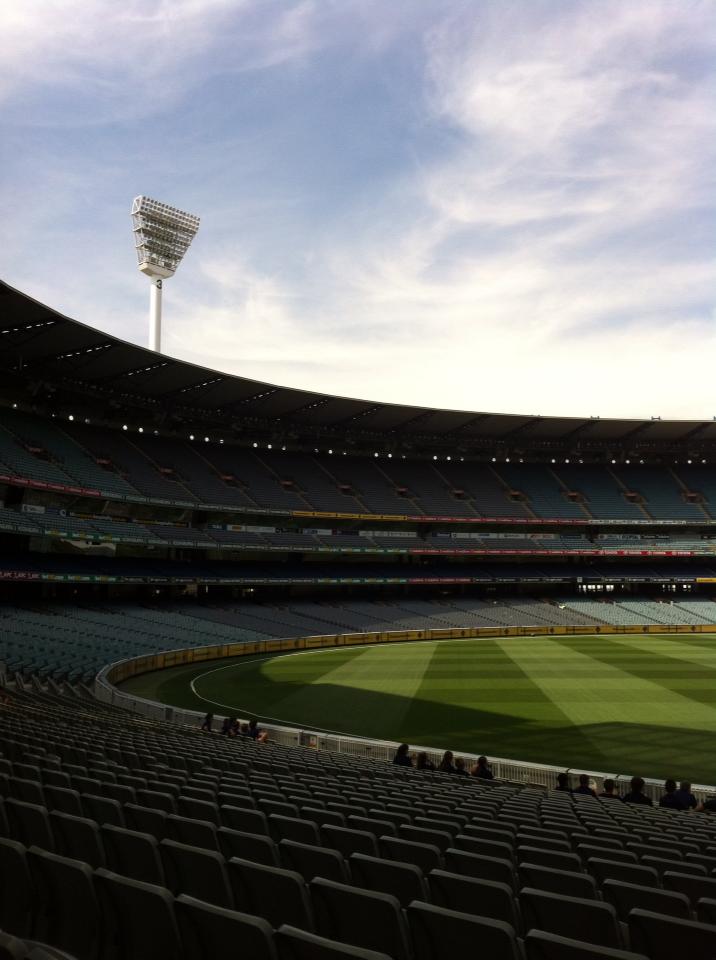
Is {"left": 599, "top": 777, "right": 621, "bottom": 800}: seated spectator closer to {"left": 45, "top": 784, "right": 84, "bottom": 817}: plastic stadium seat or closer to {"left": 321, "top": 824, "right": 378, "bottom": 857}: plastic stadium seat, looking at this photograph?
{"left": 321, "top": 824, "right": 378, "bottom": 857}: plastic stadium seat

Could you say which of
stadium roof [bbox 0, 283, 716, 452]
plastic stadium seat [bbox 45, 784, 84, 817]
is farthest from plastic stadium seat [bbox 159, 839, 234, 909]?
stadium roof [bbox 0, 283, 716, 452]

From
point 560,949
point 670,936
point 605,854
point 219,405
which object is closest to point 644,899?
point 670,936

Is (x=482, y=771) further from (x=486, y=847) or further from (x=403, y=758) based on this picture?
(x=486, y=847)

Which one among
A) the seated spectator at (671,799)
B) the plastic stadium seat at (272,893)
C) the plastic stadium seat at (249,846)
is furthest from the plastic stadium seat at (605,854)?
the seated spectator at (671,799)

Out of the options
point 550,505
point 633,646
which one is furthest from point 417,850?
point 550,505

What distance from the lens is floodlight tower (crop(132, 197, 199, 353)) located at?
189 feet

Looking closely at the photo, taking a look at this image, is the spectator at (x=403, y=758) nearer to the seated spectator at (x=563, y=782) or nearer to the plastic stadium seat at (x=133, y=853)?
the seated spectator at (x=563, y=782)

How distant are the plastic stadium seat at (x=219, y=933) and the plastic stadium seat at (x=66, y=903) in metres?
0.63

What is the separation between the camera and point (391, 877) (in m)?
3.60

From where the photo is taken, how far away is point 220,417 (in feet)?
191

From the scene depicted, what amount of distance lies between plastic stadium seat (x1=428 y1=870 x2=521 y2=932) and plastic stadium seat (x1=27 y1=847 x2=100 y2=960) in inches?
62.0

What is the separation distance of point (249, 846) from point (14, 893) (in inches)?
50.0

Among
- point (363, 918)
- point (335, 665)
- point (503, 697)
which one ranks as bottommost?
point (335, 665)

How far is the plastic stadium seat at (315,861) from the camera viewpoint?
375 cm
